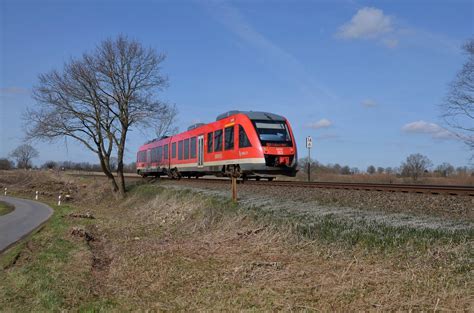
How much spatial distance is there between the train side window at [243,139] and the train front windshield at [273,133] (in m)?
0.58

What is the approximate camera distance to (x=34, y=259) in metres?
10.9

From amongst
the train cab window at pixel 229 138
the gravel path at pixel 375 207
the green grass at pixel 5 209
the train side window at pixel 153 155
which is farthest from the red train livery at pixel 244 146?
the green grass at pixel 5 209

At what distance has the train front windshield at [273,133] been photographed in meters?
19.0

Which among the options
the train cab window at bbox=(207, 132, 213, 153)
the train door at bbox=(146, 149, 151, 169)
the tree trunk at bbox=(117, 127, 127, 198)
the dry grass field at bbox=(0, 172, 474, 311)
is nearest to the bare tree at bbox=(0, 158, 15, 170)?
the train door at bbox=(146, 149, 151, 169)

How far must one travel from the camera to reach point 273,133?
19469 millimetres

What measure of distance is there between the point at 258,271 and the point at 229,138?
1447cm

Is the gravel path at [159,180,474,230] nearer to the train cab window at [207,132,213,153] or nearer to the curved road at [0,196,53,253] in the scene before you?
the curved road at [0,196,53,253]

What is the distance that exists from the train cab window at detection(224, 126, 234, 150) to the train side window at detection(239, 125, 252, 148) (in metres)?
0.85

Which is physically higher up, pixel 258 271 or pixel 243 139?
pixel 243 139

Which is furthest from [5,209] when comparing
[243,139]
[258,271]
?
[258,271]

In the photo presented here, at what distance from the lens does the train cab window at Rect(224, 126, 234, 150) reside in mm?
20531

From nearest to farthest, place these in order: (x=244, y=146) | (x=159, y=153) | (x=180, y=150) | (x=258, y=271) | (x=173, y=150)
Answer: (x=258, y=271), (x=244, y=146), (x=180, y=150), (x=173, y=150), (x=159, y=153)

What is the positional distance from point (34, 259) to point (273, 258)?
6.61 m

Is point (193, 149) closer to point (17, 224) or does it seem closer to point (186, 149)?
point (186, 149)
